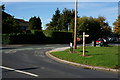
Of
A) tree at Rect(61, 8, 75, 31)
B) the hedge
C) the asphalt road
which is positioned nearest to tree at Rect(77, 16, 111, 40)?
the hedge

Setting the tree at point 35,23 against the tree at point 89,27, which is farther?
the tree at point 35,23

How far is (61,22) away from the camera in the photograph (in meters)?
70.0

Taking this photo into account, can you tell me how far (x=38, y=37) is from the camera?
131 feet

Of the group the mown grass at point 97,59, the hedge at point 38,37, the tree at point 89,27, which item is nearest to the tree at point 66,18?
the tree at point 89,27

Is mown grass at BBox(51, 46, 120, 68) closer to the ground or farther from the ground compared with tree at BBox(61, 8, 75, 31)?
closer to the ground

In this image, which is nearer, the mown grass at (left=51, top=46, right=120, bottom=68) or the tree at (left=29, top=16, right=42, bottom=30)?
the mown grass at (left=51, top=46, right=120, bottom=68)

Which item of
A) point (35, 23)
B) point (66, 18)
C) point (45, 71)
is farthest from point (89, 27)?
point (45, 71)

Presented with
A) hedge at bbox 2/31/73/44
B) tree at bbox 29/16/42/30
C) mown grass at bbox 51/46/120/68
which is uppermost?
tree at bbox 29/16/42/30

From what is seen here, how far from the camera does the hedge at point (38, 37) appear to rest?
34781 millimetres

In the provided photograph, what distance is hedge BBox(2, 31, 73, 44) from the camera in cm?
3478

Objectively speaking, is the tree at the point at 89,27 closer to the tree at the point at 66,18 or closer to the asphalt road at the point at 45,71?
the tree at the point at 66,18

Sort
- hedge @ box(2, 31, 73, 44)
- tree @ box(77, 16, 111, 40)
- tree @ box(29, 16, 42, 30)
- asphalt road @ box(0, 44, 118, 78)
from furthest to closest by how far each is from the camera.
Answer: tree @ box(29, 16, 42, 30) < tree @ box(77, 16, 111, 40) < hedge @ box(2, 31, 73, 44) < asphalt road @ box(0, 44, 118, 78)

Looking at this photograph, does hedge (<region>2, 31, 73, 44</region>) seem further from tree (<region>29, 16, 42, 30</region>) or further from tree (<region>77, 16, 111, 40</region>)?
tree (<region>29, 16, 42, 30</region>)

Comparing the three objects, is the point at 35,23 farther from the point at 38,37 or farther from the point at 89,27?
the point at 38,37
